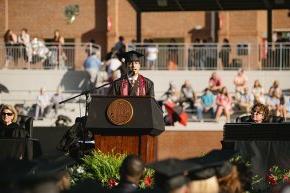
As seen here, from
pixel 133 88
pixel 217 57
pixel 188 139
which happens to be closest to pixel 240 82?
pixel 217 57

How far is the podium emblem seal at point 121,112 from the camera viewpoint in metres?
17.7

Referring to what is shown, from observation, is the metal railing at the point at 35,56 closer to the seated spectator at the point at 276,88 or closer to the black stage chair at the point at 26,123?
the seated spectator at the point at 276,88

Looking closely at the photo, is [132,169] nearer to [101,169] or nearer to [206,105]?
[101,169]

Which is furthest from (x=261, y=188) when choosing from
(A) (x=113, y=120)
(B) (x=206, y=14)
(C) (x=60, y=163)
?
(B) (x=206, y=14)

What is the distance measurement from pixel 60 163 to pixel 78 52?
2494 cm

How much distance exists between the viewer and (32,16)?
46781 millimetres

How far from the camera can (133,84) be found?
61.5 ft

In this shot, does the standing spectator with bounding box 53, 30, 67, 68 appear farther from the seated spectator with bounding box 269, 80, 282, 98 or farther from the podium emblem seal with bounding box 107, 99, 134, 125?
the podium emblem seal with bounding box 107, 99, 134, 125

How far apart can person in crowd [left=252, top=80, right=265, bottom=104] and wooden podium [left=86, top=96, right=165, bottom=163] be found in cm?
1578

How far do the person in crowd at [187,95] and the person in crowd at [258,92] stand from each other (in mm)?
1700

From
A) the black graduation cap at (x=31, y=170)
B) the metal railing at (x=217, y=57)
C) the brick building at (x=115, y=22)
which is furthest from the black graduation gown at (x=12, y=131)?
the brick building at (x=115, y=22)

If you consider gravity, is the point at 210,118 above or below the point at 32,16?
below

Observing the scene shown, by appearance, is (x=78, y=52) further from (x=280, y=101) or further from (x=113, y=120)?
(x=113, y=120)

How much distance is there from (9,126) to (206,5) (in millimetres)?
19417
